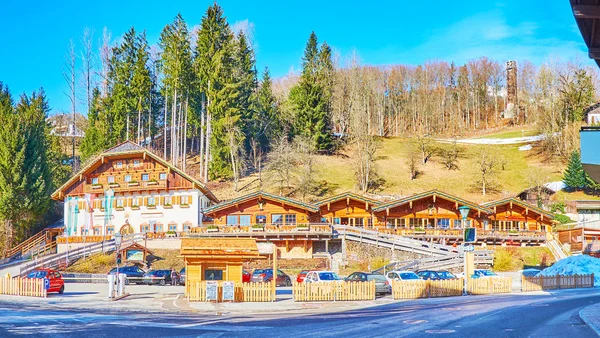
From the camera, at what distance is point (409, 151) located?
8988 cm

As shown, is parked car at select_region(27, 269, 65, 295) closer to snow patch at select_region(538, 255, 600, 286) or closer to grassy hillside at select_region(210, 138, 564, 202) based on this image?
snow patch at select_region(538, 255, 600, 286)

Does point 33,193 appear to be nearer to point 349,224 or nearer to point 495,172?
point 349,224

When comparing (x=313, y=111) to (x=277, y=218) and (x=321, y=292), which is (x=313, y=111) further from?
(x=321, y=292)

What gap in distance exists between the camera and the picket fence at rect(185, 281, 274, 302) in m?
31.5

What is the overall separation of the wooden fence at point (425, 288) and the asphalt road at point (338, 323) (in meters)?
3.85

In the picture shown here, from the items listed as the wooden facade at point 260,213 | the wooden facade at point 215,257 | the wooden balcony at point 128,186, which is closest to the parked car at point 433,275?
the wooden facade at point 215,257

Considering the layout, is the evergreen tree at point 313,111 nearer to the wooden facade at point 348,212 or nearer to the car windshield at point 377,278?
the wooden facade at point 348,212

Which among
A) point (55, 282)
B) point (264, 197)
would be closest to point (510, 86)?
point (264, 197)

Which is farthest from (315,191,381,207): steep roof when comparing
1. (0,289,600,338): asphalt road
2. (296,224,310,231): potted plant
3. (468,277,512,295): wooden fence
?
(0,289,600,338): asphalt road

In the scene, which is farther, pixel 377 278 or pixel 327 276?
pixel 377 278

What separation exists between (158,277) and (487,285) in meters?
22.0

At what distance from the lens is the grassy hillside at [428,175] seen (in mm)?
79250

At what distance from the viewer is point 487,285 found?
35688 mm

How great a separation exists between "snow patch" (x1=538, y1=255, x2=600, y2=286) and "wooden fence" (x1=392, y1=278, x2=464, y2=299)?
1200 centimetres
